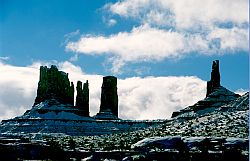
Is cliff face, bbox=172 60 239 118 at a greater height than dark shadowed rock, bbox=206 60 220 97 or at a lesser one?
lesser

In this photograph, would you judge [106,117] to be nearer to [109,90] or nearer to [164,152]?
[109,90]

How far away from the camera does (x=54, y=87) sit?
13888 centimetres

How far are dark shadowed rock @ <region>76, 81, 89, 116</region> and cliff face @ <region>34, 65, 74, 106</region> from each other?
4.40 ft

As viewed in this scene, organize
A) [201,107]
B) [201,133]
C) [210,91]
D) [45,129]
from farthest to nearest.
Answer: [210,91] < [201,107] < [45,129] < [201,133]

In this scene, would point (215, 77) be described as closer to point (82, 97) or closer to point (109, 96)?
point (109, 96)

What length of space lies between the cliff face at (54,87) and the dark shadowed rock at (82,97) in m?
1.34

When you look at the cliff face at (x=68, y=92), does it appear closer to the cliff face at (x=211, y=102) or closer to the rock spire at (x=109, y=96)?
the rock spire at (x=109, y=96)

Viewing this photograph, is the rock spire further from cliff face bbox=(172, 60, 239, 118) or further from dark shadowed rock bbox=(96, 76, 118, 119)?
cliff face bbox=(172, 60, 239, 118)

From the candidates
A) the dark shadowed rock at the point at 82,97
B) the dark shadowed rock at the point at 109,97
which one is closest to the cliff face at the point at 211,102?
the dark shadowed rock at the point at 109,97

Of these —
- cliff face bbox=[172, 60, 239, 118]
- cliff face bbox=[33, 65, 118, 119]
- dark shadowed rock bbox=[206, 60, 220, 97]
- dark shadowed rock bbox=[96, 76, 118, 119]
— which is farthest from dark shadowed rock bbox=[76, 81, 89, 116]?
dark shadowed rock bbox=[206, 60, 220, 97]

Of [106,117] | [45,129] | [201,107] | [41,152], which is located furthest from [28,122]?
[41,152]

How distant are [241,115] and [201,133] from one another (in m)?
12.0

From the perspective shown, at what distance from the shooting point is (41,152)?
6294 cm

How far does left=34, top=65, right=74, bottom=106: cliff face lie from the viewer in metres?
138
